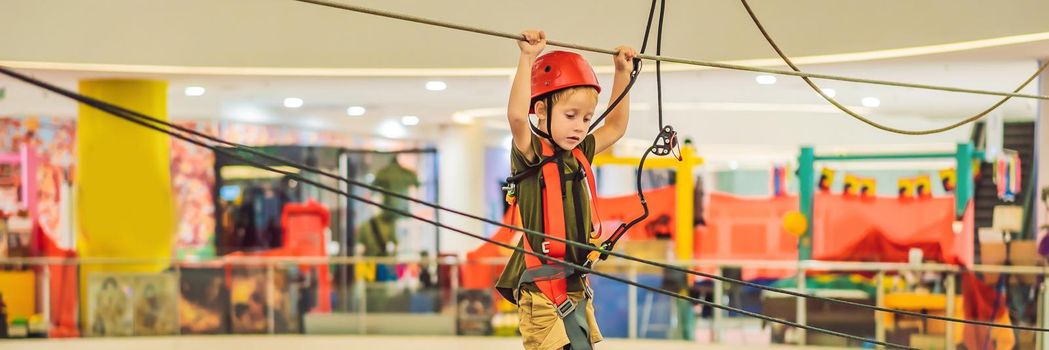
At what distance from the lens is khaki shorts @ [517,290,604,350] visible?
11.0ft

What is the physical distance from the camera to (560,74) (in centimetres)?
335

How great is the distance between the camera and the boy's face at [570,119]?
3.33m

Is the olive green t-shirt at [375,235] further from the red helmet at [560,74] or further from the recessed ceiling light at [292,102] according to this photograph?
the red helmet at [560,74]

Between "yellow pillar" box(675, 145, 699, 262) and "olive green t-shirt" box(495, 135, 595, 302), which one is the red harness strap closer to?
"olive green t-shirt" box(495, 135, 595, 302)

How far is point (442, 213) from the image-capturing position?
13570mm

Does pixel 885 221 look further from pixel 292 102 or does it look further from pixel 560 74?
pixel 560 74

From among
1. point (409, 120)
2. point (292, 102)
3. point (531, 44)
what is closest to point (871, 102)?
point (409, 120)

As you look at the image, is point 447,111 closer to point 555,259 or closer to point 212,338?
point 212,338

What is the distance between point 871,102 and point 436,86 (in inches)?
177

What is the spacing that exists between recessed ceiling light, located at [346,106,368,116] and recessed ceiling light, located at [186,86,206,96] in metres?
2.01

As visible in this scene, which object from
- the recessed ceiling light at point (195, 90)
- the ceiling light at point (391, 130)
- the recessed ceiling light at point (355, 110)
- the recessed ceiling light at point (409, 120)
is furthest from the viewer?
the ceiling light at point (391, 130)

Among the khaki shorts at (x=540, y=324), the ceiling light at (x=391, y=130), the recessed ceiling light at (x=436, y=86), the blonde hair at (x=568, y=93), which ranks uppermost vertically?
the recessed ceiling light at (x=436, y=86)

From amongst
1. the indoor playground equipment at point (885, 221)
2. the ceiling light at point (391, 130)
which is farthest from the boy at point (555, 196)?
the ceiling light at point (391, 130)

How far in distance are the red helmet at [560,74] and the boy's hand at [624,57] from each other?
11 centimetres
